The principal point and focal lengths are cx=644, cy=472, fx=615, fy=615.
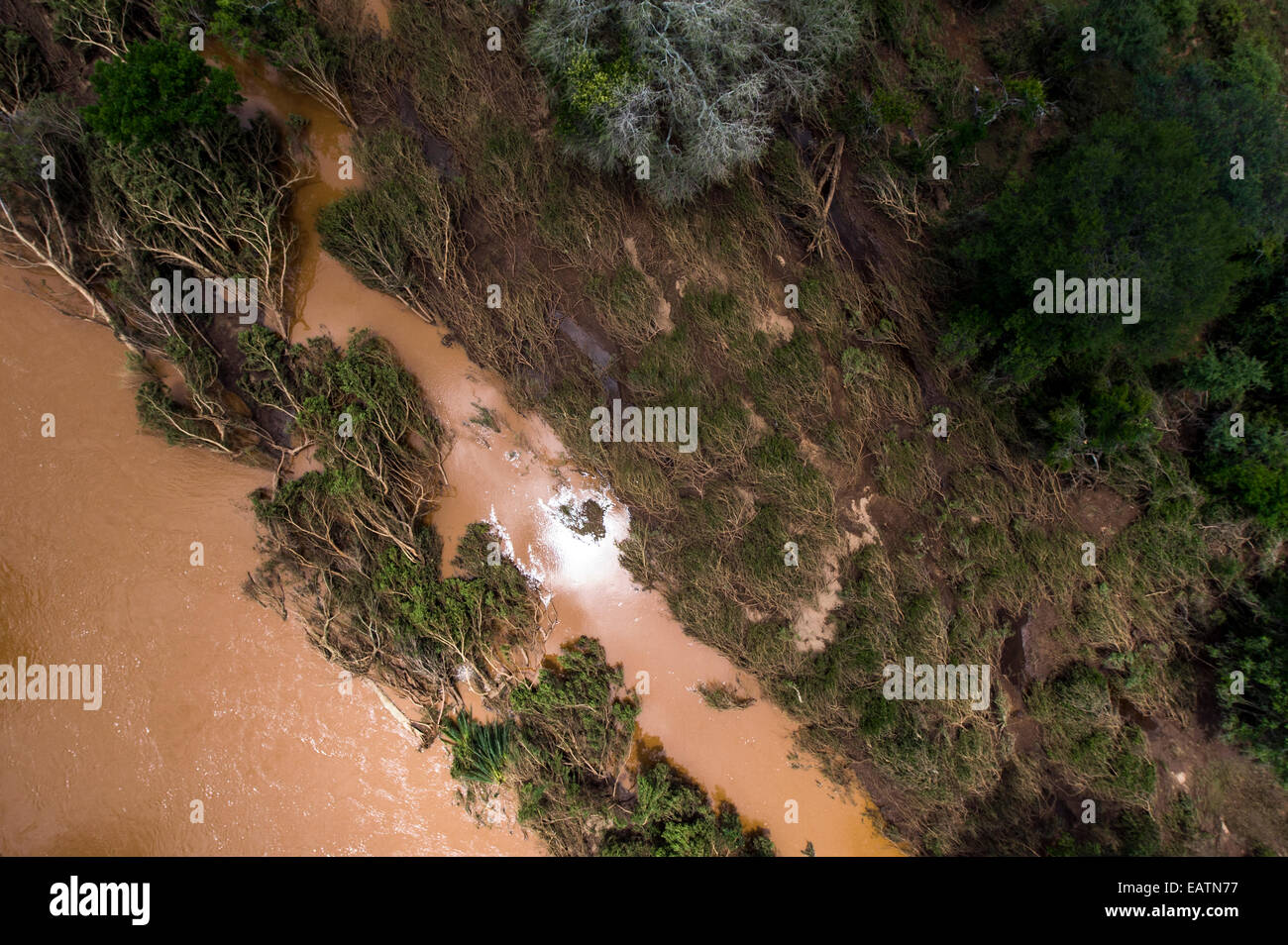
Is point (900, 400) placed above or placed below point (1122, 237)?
below

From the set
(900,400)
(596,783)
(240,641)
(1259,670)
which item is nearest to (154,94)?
(240,641)

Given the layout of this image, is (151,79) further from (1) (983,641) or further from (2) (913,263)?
(1) (983,641)

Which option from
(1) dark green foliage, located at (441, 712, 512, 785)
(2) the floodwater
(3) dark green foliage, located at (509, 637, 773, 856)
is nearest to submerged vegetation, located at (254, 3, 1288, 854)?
(2) the floodwater

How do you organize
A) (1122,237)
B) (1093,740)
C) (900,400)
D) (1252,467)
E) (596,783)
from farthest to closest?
1. (596,783)
2. (900,400)
3. (1093,740)
4. (1252,467)
5. (1122,237)

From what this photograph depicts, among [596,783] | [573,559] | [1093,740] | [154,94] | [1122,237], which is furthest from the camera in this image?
[573,559]

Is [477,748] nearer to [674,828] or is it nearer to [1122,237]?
[674,828]

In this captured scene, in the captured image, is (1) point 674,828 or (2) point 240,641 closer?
(1) point 674,828
